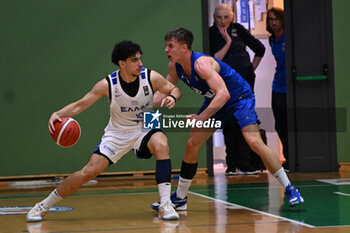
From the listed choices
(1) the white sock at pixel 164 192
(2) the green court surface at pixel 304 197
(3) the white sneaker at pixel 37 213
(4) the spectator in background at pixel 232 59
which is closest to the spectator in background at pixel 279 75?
(4) the spectator in background at pixel 232 59

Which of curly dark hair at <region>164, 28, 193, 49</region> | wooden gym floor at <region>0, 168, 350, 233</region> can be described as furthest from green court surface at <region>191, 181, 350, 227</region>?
curly dark hair at <region>164, 28, 193, 49</region>

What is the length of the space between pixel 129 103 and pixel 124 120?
168 millimetres

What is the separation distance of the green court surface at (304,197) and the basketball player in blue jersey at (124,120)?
1.20m

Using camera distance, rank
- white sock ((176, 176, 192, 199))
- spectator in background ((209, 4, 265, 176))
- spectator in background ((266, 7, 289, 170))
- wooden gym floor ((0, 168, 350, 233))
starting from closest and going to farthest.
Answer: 1. wooden gym floor ((0, 168, 350, 233))
2. white sock ((176, 176, 192, 199))
3. spectator in background ((209, 4, 265, 176))
4. spectator in background ((266, 7, 289, 170))

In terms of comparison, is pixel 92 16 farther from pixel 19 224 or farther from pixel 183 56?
pixel 19 224

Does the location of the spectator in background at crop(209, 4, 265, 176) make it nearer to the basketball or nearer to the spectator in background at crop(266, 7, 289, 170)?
the spectator in background at crop(266, 7, 289, 170)

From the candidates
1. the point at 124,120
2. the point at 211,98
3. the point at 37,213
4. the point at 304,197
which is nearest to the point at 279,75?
the point at 304,197

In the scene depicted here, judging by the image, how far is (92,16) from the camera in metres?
9.15

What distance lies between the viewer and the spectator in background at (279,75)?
9.91 metres

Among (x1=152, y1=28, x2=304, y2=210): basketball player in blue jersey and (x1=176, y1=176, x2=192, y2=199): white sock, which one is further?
(x1=176, y1=176, x2=192, y2=199): white sock

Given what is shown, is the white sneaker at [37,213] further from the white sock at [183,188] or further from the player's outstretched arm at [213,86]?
the player's outstretched arm at [213,86]

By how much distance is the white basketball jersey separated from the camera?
5609 mm

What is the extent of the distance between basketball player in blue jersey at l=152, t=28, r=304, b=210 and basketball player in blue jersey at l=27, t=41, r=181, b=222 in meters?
0.27

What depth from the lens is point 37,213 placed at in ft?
17.6
